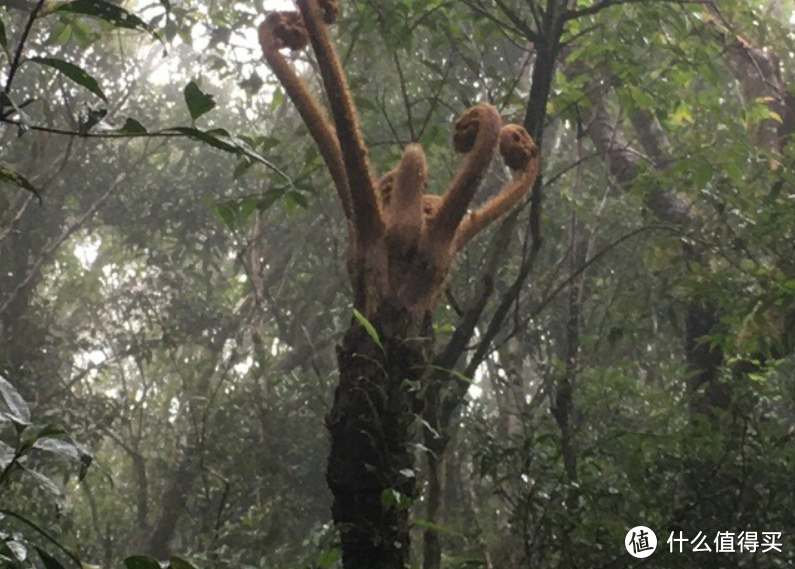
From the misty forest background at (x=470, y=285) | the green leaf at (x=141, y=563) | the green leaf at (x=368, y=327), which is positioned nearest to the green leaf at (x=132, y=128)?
the misty forest background at (x=470, y=285)

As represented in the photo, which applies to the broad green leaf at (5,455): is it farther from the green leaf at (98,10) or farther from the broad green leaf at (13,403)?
the green leaf at (98,10)

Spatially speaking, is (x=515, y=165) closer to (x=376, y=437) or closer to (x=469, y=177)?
(x=469, y=177)

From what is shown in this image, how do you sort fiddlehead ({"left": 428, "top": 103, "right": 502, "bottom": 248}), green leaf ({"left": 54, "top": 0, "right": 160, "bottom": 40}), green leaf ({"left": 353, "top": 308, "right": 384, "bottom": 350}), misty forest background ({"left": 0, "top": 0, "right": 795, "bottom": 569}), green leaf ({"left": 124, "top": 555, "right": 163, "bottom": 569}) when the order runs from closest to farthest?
green leaf ({"left": 124, "top": 555, "right": 163, "bottom": 569})
green leaf ({"left": 54, "top": 0, "right": 160, "bottom": 40})
green leaf ({"left": 353, "top": 308, "right": 384, "bottom": 350})
fiddlehead ({"left": 428, "top": 103, "right": 502, "bottom": 248})
misty forest background ({"left": 0, "top": 0, "right": 795, "bottom": 569})

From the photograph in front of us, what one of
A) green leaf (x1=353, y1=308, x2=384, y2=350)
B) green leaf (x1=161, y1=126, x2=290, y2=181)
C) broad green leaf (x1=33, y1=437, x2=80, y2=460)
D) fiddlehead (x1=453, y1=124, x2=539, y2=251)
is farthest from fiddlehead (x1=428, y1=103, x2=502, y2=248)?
broad green leaf (x1=33, y1=437, x2=80, y2=460)

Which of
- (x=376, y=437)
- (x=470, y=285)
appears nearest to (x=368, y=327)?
(x=376, y=437)

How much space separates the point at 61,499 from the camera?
116 cm

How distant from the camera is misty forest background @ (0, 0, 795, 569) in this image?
7.74 ft

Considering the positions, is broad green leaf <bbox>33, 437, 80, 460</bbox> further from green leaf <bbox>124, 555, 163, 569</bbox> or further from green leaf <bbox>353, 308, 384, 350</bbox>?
green leaf <bbox>353, 308, 384, 350</bbox>

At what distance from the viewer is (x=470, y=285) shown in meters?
3.17

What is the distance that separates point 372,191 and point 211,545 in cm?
Result: 207

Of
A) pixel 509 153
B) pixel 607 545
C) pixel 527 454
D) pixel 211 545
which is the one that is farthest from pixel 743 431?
pixel 211 545

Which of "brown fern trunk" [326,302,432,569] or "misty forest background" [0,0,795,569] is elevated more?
"misty forest background" [0,0,795,569]

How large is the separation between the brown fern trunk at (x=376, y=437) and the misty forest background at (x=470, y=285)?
9 cm

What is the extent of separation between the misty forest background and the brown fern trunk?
85mm
